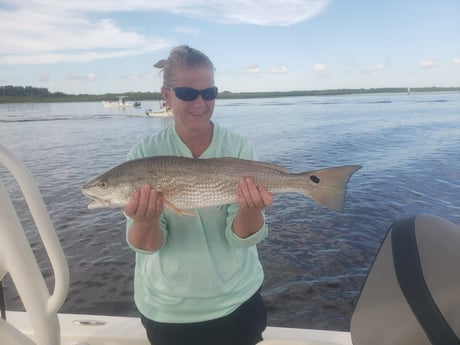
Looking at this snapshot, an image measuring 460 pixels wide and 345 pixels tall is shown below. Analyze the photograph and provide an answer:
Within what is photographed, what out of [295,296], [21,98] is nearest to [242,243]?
[295,296]

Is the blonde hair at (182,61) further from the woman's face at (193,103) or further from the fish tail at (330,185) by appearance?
the fish tail at (330,185)

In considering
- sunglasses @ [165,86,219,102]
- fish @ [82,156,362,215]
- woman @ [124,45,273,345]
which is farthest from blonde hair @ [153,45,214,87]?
fish @ [82,156,362,215]

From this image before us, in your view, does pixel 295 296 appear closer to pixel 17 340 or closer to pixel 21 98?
pixel 17 340

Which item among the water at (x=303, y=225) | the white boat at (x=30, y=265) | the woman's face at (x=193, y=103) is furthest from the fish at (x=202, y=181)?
the water at (x=303, y=225)

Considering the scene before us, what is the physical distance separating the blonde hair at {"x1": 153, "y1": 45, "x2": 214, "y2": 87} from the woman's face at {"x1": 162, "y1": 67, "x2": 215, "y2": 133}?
0.03 meters

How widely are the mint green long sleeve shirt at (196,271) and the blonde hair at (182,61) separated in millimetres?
938

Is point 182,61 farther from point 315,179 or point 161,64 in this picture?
point 315,179

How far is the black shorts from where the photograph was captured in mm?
2580

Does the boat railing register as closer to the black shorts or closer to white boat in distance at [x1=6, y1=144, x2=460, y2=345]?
white boat in distance at [x1=6, y1=144, x2=460, y2=345]

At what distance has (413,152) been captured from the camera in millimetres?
19828

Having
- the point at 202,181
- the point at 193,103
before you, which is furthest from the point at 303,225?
the point at 193,103

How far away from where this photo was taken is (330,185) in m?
2.90

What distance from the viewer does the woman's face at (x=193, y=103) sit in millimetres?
2650

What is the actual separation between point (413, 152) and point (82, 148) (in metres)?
19.1
